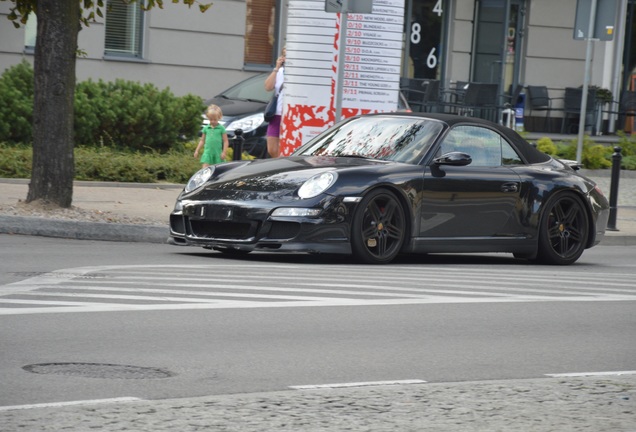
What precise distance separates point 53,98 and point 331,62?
392cm

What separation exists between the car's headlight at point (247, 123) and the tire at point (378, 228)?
9.93m

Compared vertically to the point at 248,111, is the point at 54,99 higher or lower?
higher

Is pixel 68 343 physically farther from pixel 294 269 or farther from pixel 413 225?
pixel 413 225

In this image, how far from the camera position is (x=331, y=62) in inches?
656

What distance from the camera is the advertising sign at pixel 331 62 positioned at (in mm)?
16625

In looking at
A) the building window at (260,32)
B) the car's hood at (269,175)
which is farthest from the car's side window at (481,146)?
the building window at (260,32)

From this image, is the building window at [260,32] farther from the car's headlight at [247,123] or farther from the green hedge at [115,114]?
the green hedge at [115,114]

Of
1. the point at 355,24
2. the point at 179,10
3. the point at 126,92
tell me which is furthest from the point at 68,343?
the point at 179,10

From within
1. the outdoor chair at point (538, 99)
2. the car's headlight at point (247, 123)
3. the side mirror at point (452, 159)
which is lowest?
the car's headlight at point (247, 123)

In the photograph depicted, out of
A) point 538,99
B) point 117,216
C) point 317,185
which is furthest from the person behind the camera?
point 538,99

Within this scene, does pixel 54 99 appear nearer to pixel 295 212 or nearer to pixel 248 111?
pixel 295 212

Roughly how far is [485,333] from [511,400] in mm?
2418

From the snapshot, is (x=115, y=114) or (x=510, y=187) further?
(x=115, y=114)

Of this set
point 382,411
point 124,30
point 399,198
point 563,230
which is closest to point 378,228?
point 399,198
